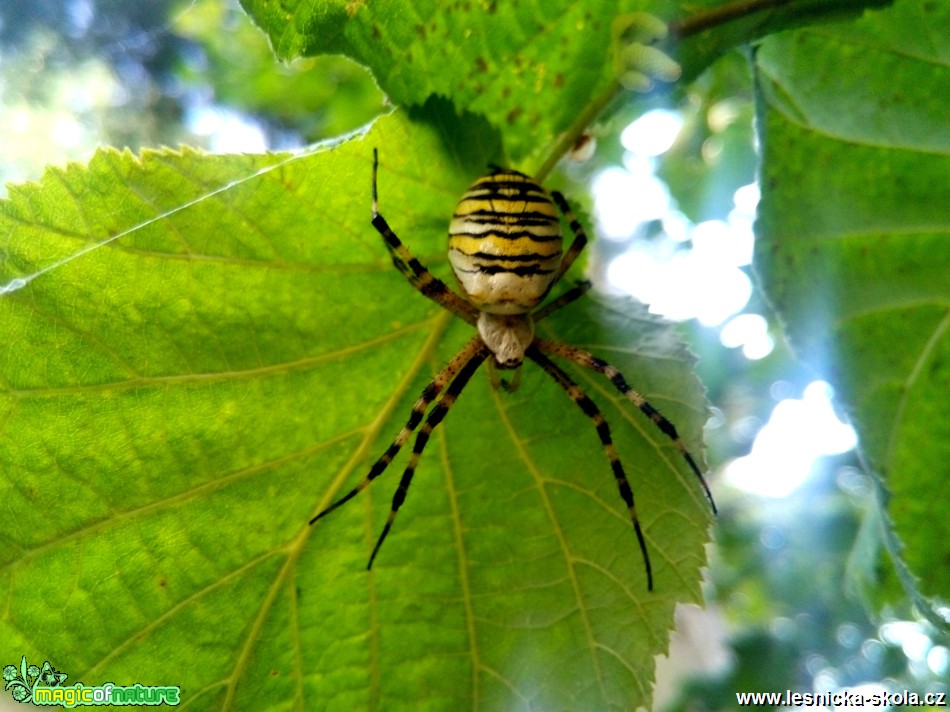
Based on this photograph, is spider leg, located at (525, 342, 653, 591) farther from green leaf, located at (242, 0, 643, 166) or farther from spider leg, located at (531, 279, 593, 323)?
green leaf, located at (242, 0, 643, 166)

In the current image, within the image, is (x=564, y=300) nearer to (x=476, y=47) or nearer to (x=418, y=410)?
(x=418, y=410)

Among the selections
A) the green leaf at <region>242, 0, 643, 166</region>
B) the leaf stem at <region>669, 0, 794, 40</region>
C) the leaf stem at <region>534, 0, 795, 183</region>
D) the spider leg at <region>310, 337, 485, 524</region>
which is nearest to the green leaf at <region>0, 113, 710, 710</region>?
the spider leg at <region>310, 337, 485, 524</region>

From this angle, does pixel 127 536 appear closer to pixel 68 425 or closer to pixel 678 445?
pixel 68 425

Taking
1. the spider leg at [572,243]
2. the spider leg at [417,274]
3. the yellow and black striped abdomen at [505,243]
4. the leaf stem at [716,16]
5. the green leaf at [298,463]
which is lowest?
the green leaf at [298,463]

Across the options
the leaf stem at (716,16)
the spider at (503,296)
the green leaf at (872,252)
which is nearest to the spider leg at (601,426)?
the spider at (503,296)

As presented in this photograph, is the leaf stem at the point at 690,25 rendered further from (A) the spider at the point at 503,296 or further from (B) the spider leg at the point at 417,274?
(B) the spider leg at the point at 417,274

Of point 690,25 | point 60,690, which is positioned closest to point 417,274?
point 690,25
